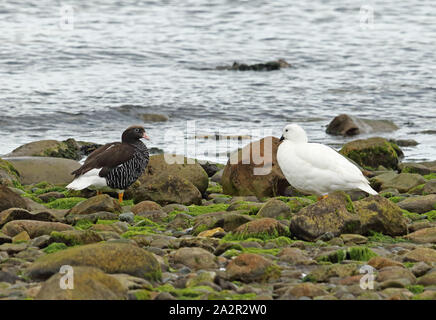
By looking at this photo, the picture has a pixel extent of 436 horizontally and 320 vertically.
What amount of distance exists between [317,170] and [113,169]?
2.64m

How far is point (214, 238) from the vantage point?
780cm

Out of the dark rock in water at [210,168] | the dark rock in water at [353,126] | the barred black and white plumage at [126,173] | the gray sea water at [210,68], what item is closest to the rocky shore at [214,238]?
the barred black and white plumage at [126,173]

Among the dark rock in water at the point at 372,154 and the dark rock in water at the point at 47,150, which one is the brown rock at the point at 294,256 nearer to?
the dark rock in water at the point at 372,154

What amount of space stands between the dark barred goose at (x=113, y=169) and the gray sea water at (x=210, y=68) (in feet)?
14.1

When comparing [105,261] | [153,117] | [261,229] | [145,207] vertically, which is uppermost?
[105,261]

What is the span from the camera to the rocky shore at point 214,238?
609 centimetres

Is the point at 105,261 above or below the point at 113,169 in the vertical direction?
above

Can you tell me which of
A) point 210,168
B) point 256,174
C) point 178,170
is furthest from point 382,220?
point 210,168

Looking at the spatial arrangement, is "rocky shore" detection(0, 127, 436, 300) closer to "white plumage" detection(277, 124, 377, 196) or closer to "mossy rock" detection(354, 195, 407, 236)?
"mossy rock" detection(354, 195, 407, 236)

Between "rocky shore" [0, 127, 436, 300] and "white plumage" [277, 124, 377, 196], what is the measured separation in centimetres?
44

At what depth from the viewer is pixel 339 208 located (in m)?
7.99

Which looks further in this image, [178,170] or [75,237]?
[178,170]

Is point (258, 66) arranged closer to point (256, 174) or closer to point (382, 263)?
point (256, 174)
